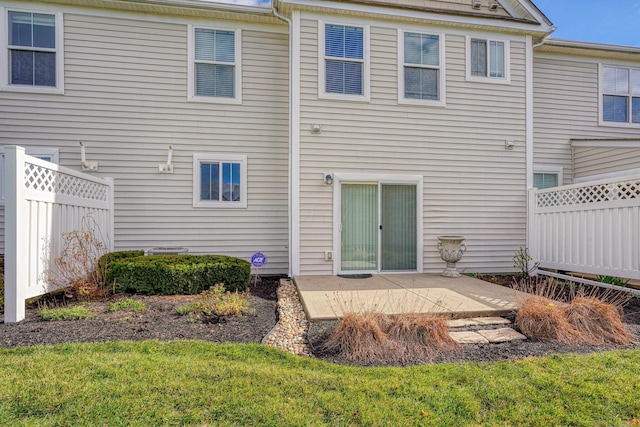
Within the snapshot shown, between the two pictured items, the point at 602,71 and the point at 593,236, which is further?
the point at 602,71

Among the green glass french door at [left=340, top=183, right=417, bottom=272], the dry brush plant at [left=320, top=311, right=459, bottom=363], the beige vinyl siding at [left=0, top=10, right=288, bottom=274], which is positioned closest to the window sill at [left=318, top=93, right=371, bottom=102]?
the beige vinyl siding at [left=0, top=10, right=288, bottom=274]

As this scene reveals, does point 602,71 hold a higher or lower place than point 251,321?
higher

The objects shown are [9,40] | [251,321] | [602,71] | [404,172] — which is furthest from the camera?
[602,71]

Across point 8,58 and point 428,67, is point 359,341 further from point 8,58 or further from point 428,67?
point 8,58

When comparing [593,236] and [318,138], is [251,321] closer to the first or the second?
[318,138]

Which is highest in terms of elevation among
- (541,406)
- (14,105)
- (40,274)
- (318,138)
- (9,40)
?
(9,40)

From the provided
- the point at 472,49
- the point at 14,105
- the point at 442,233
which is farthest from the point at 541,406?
the point at 14,105

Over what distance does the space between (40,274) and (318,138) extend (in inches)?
192

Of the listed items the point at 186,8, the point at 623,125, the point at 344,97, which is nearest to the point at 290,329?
the point at 344,97

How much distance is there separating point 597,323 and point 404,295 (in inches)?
86.9

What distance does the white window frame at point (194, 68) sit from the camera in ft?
22.6

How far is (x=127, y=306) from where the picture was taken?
4.27 metres

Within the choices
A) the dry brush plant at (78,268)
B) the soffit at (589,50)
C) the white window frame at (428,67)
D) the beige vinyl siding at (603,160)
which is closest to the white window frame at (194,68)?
the dry brush plant at (78,268)

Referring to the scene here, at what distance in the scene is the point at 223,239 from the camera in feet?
23.0
